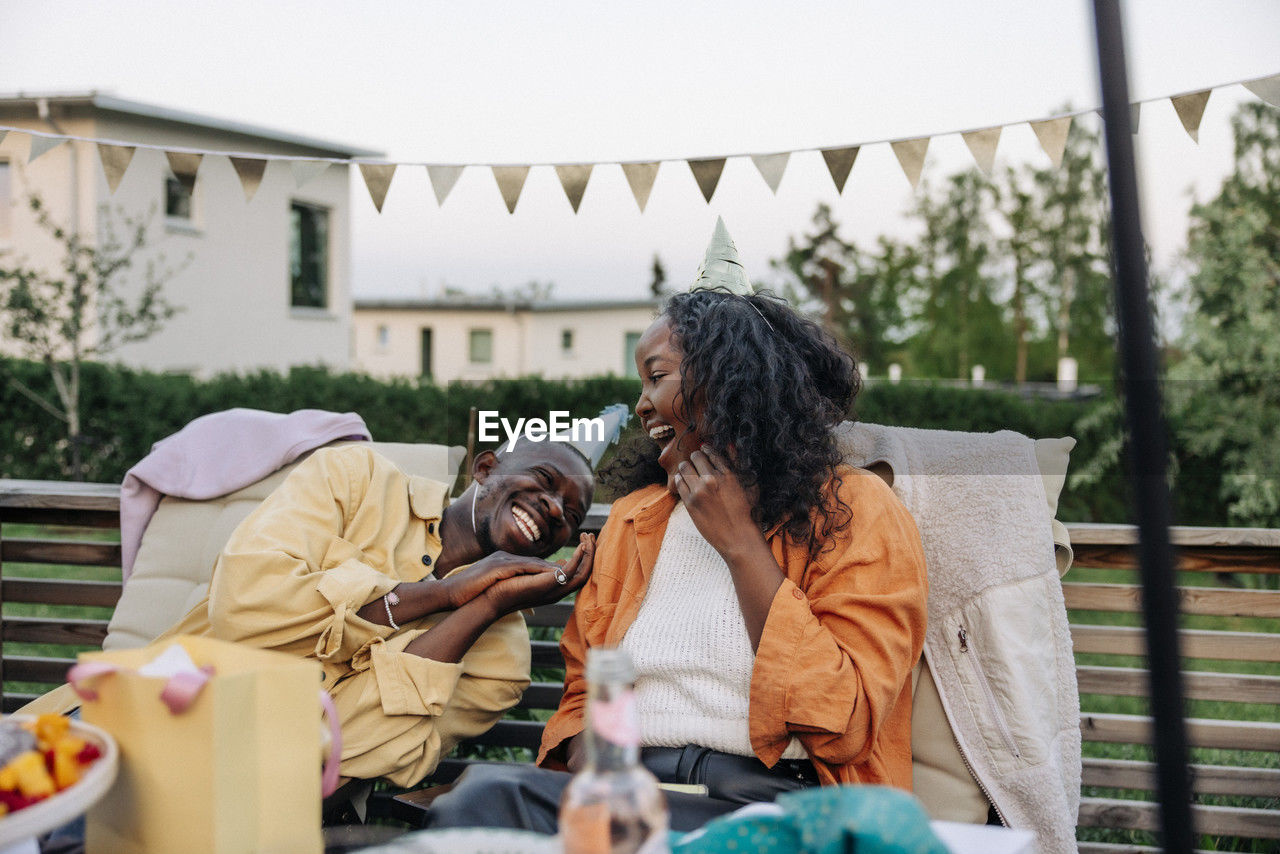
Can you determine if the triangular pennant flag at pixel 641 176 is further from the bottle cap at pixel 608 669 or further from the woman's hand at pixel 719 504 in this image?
the bottle cap at pixel 608 669

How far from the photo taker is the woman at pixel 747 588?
172 cm

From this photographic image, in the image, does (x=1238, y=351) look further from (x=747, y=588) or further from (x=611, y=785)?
(x=611, y=785)

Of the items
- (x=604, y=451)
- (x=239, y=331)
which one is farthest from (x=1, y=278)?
(x=604, y=451)

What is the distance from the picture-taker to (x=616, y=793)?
95cm

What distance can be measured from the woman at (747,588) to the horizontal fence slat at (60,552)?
1688mm

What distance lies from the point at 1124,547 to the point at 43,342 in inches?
380

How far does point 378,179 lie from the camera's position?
126 inches

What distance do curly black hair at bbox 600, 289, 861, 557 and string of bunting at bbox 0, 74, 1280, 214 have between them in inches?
35.6

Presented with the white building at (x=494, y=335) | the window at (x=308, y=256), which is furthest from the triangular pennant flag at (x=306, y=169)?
the white building at (x=494, y=335)

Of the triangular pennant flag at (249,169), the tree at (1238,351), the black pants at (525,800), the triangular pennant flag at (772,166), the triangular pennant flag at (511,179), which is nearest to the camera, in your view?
the black pants at (525,800)

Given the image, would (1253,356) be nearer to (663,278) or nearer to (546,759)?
(546,759)

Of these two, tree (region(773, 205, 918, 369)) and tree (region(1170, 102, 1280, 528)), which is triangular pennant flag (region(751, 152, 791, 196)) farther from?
tree (region(773, 205, 918, 369))

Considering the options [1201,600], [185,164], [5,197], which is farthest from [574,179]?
[5,197]

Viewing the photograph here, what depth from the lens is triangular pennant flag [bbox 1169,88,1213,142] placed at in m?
2.71
